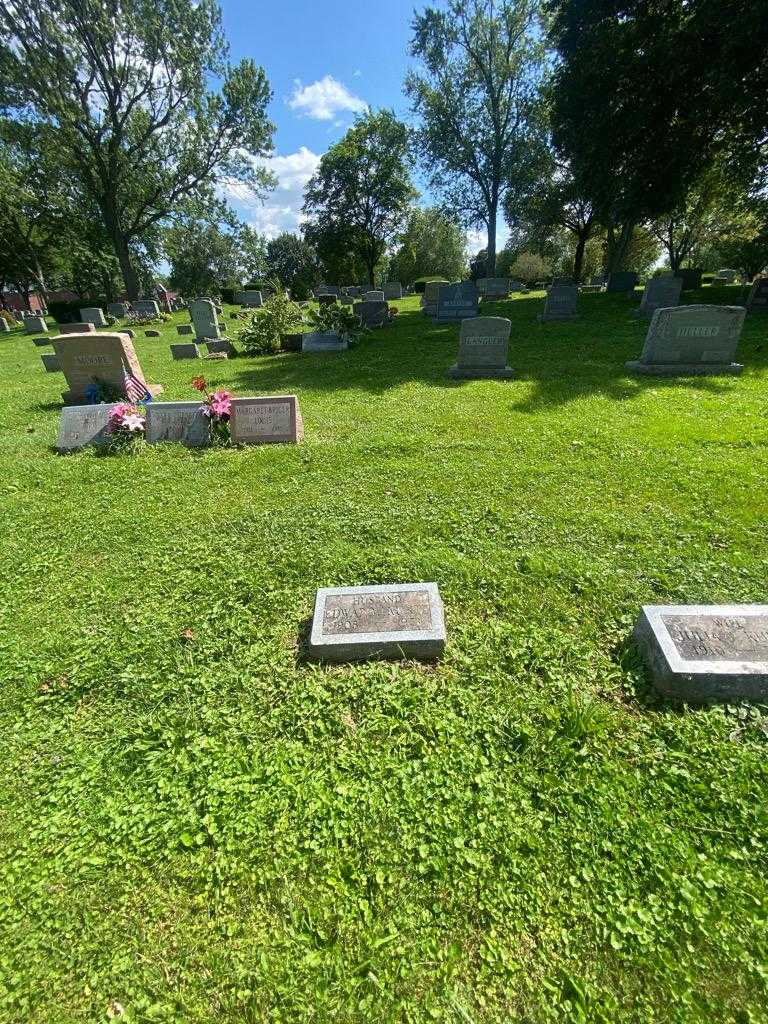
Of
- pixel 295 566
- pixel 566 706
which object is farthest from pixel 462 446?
pixel 566 706

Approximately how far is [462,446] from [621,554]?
2716mm

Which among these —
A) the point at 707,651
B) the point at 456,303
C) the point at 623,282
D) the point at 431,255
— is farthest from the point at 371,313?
the point at 431,255

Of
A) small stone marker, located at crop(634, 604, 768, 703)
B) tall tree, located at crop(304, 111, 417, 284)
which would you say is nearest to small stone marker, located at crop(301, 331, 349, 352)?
small stone marker, located at crop(634, 604, 768, 703)

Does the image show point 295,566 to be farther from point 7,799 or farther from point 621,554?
point 621,554

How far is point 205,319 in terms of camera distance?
658 inches

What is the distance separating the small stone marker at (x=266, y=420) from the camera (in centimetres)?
619

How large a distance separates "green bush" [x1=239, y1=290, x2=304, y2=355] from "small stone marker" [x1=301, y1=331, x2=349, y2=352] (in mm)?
1037

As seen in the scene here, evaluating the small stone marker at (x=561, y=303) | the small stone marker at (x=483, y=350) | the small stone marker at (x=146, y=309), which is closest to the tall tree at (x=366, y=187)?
the small stone marker at (x=146, y=309)

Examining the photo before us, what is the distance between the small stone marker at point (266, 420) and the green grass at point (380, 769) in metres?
1.69

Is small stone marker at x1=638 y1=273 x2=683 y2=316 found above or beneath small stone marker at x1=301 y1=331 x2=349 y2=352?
above

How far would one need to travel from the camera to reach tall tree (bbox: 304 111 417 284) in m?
37.8

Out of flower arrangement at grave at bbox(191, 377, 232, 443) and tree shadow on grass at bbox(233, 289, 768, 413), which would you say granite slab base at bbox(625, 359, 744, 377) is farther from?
flower arrangement at grave at bbox(191, 377, 232, 443)

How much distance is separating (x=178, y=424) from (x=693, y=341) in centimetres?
922

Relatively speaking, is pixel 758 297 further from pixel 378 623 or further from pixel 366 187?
pixel 366 187
